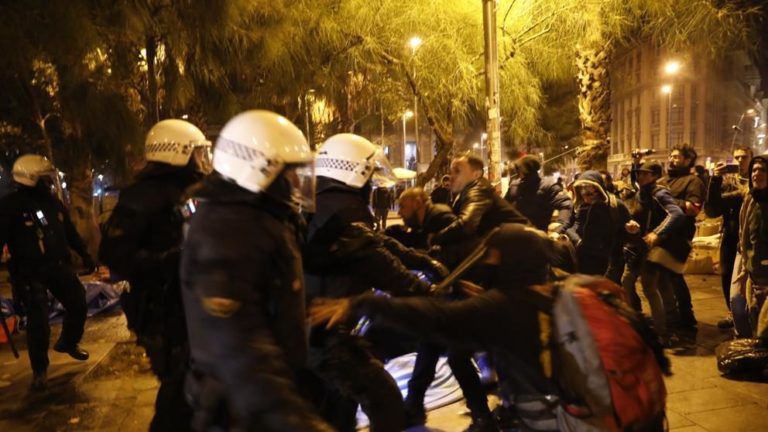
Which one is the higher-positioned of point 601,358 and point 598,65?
point 598,65

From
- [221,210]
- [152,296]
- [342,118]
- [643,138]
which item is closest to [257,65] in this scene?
[152,296]

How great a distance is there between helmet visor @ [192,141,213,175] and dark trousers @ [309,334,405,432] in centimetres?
157

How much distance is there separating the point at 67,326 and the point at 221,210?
4.42 metres

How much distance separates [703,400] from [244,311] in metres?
4.18

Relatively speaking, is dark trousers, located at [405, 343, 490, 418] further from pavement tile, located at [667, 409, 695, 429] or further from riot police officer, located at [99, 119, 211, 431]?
riot police officer, located at [99, 119, 211, 431]

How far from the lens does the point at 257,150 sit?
7.89ft

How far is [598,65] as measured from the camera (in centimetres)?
1077

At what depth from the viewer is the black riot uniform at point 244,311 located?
200 cm

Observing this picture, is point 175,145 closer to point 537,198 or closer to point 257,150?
point 257,150

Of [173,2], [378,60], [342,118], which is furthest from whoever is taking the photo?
[342,118]

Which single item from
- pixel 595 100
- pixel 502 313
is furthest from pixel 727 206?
pixel 502 313

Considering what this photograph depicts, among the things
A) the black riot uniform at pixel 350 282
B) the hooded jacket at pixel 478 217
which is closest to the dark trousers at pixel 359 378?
the black riot uniform at pixel 350 282

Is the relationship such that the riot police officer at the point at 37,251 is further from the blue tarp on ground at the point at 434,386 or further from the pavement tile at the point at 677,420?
the pavement tile at the point at 677,420

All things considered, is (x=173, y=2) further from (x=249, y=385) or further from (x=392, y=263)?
(x=249, y=385)
